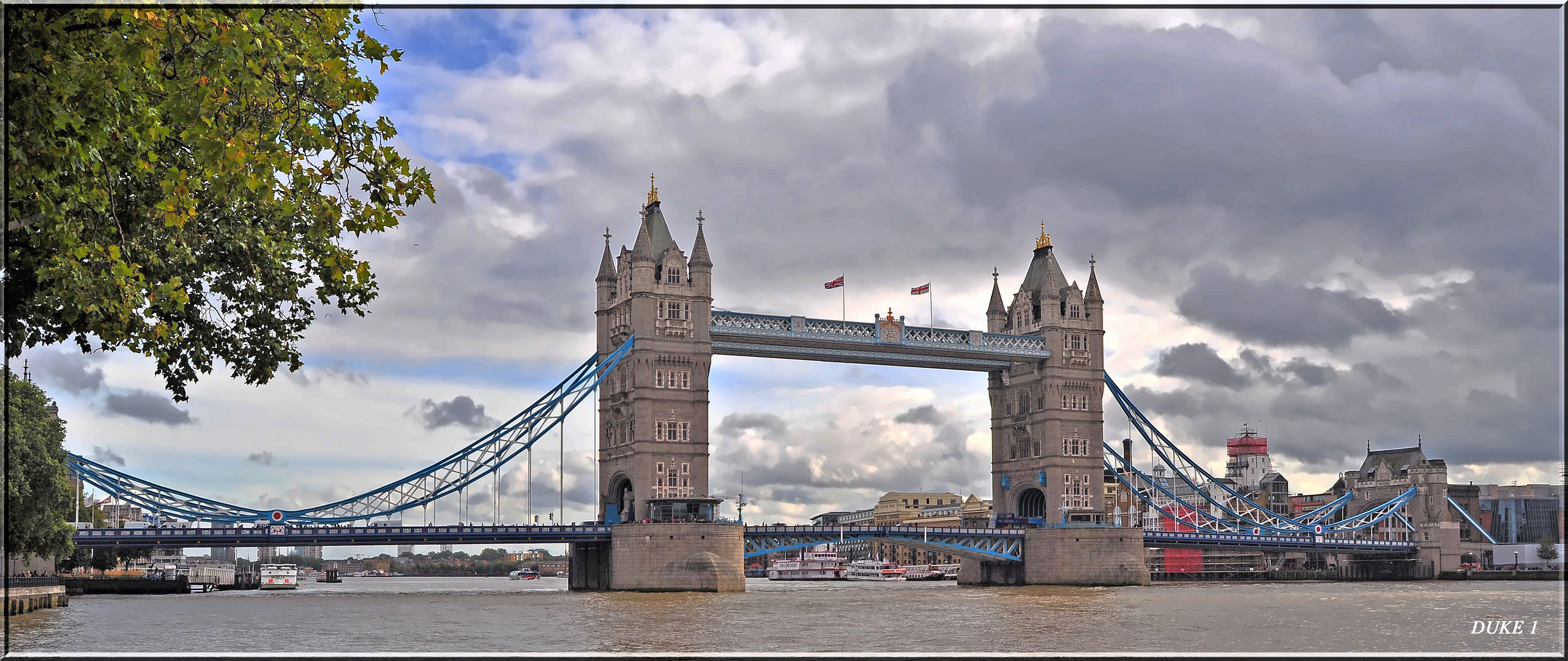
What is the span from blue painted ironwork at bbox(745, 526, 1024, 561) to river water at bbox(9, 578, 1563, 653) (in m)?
10.1

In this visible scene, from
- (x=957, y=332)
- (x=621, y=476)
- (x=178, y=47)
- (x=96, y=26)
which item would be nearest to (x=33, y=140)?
(x=96, y=26)

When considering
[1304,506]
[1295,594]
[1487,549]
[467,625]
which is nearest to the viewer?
[467,625]

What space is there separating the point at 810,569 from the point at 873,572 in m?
15.9

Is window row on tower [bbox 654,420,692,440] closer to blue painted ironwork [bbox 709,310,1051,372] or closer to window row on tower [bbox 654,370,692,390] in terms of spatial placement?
window row on tower [bbox 654,370,692,390]

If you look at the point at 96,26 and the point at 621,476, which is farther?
the point at 621,476

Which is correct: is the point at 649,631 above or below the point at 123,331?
below

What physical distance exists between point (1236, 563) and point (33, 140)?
156m

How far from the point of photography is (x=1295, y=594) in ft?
276

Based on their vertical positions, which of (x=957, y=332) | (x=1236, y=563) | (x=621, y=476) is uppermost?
(x=957, y=332)

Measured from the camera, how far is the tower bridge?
84.8m

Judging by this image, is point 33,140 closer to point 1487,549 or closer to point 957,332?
point 957,332

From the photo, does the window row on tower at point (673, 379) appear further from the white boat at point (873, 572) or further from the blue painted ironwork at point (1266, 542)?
the white boat at point (873, 572)

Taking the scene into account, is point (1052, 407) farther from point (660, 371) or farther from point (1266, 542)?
point (660, 371)

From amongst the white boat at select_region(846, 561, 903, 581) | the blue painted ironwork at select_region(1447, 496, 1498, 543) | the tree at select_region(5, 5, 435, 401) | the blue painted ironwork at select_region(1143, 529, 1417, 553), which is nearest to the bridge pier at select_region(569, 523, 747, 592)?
the blue painted ironwork at select_region(1143, 529, 1417, 553)
